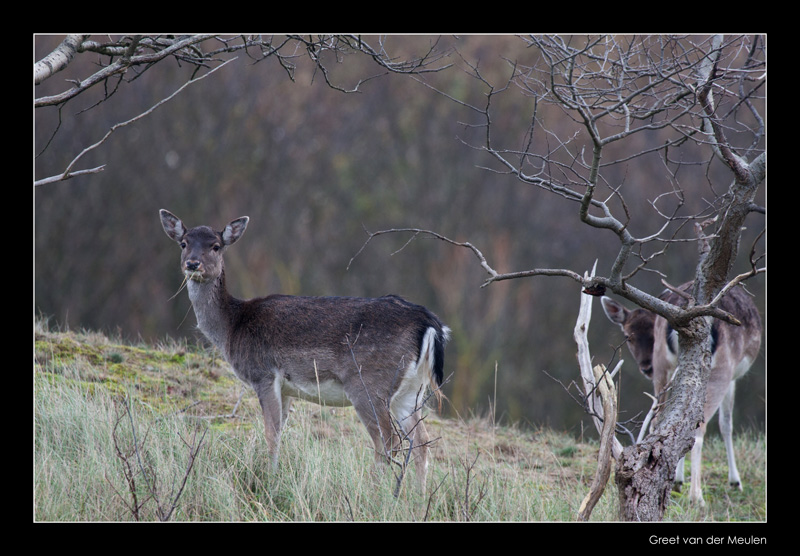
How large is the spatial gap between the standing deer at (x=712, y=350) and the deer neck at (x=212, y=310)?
11.2 feet

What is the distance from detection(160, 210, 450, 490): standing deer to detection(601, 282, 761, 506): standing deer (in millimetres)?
2153

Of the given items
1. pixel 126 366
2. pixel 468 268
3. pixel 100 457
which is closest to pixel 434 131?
pixel 468 268

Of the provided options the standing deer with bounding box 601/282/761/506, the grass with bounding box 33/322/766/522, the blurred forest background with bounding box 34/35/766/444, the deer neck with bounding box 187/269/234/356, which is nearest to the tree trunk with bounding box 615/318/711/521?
the grass with bounding box 33/322/766/522

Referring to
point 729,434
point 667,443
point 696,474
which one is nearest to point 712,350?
point 696,474

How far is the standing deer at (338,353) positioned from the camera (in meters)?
6.05

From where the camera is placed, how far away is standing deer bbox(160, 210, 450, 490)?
605 cm

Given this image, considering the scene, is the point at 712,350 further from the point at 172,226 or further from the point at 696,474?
the point at 172,226

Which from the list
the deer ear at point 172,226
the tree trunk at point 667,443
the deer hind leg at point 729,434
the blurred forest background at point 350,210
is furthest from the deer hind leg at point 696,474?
the blurred forest background at point 350,210

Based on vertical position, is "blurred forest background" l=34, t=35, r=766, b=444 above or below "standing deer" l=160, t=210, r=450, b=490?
above

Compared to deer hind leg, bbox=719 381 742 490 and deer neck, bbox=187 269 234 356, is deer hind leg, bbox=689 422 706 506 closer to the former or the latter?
deer hind leg, bbox=719 381 742 490

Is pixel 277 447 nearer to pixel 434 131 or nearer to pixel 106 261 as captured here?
pixel 106 261

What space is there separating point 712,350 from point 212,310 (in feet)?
13.5

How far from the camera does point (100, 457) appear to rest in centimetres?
535

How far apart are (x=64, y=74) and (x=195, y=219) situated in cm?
315
